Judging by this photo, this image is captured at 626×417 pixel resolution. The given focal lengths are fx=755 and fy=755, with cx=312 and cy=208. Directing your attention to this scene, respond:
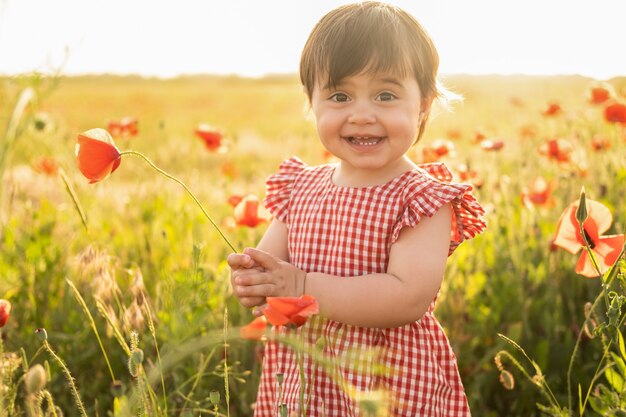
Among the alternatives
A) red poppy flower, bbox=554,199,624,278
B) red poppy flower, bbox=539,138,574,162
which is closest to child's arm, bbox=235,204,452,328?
red poppy flower, bbox=554,199,624,278

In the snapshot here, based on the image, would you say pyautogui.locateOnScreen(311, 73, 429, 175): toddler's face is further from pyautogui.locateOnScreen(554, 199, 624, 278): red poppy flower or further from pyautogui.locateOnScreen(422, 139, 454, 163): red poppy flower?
pyautogui.locateOnScreen(422, 139, 454, 163): red poppy flower

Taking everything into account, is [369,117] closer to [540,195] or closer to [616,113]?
[540,195]

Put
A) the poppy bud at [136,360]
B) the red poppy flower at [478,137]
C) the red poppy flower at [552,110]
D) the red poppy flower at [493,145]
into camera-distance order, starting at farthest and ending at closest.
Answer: the red poppy flower at [552,110] < the red poppy flower at [478,137] < the red poppy flower at [493,145] < the poppy bud at [136,360]

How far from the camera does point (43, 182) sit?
5.00 m

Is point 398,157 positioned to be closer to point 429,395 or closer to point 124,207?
point 429,395

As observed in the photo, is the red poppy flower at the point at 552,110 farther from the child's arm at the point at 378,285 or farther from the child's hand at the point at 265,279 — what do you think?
the child's hand at the point at 265,279

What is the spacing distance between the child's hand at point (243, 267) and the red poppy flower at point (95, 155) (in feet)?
0.96

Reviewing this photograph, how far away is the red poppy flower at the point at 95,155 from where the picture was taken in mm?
1404

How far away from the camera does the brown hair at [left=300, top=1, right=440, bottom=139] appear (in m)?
A: 1.59

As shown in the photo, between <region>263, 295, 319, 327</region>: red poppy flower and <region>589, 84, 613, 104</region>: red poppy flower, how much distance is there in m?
2.71

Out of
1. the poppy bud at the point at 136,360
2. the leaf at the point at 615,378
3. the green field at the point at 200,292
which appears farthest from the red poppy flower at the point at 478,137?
the poppy bud at the point at 136,360

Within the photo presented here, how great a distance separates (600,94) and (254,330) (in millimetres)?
2640

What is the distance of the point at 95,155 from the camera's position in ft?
4.63

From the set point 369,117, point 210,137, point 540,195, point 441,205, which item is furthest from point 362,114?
point 210,137
